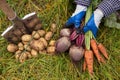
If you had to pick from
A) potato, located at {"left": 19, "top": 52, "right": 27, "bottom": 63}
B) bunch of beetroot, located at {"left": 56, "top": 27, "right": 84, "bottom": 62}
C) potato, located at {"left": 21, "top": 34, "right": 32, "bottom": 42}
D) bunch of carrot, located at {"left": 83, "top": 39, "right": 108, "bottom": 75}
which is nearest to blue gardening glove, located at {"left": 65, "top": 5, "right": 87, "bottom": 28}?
bunch of beetroot, located at {"left": 56, "top": 27, "right": 84, "bottom": 62}

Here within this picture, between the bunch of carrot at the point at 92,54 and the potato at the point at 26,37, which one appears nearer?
the bunch of carrot at the point at 92,54

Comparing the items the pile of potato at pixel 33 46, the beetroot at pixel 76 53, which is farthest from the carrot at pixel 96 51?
the pile of potato at pixel 33 46

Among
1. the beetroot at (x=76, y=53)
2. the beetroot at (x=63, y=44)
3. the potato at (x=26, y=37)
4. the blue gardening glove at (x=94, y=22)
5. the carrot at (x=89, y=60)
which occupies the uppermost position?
the blue gardening glove at (x=94, y=22)

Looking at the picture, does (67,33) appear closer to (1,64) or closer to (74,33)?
(74,33)

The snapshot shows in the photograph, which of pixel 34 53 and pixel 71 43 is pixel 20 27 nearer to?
pixel 34 53

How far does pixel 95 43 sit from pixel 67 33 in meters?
0.25

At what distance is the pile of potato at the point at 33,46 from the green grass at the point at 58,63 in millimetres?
47

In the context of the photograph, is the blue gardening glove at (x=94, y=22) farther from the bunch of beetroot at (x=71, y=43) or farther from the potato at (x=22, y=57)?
the potato at (x=22, y=57)

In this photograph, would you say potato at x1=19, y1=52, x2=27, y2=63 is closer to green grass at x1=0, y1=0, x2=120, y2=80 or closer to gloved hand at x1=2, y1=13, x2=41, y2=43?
green grass at x1=0, y1=0, x2=120, y2=80

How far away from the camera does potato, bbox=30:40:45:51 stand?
7.85 ft

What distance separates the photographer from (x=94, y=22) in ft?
7.78

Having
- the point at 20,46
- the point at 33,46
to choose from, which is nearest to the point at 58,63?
Answer: the point at 33,46

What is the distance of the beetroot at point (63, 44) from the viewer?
7.66 ft

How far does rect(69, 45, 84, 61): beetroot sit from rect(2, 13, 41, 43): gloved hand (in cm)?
39
